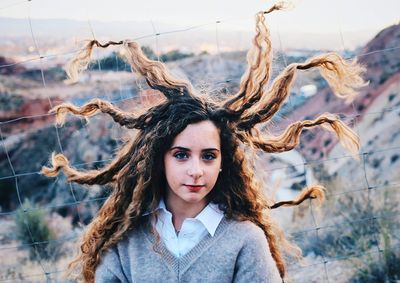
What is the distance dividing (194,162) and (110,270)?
524mm

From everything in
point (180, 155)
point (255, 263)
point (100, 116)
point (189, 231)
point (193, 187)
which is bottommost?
point (255, 263)

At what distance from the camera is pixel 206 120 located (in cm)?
242

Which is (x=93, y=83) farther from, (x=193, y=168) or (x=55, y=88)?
(x=193, y=168)

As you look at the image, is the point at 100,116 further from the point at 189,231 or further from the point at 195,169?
the point at 195,169

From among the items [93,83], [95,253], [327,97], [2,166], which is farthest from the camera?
[93,83]

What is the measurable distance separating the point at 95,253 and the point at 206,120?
0.66 meters

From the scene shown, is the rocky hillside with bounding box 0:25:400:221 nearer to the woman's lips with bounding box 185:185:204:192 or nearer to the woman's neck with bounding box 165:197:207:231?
the woman's neck with bounding box 165:197:207:231

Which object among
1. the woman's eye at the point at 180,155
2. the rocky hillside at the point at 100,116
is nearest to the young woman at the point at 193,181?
the woman's eye at the point at 180,155

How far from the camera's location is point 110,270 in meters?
2.46

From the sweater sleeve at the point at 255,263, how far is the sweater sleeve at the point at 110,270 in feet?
1.38

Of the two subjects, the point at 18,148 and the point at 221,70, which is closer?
the point at 18,148

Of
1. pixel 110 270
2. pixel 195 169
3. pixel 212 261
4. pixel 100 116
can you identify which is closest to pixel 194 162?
pixel 195 169

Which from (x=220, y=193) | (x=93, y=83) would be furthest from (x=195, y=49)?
(x=220, y=193)

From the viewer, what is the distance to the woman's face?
2328mm
